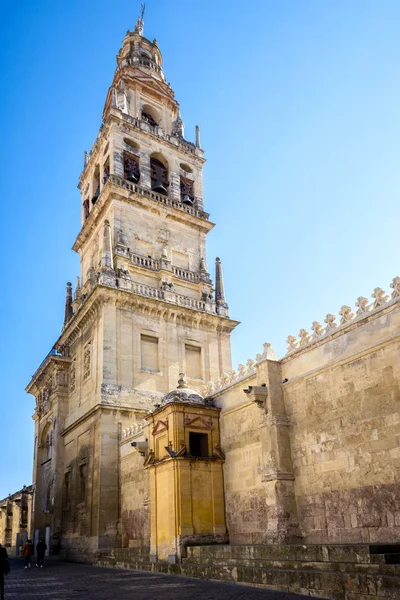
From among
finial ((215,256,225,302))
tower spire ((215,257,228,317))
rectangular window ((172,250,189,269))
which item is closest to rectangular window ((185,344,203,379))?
tower spire ((215,257,228,317))

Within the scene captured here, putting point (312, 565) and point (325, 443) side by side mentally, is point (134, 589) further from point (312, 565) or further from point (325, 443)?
point (325, 443)

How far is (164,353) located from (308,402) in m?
12.9

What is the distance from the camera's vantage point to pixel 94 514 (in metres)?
21.0

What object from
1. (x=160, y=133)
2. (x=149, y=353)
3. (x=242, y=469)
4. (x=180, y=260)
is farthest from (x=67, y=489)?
(x=160, y=133)

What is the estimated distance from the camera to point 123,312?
24672 millimetres

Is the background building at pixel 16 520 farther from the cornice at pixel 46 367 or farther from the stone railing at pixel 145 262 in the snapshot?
the stone railing at pixel 145 262

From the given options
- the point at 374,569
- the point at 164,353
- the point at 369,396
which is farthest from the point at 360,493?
the point at 164,353

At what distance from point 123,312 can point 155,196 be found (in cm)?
806

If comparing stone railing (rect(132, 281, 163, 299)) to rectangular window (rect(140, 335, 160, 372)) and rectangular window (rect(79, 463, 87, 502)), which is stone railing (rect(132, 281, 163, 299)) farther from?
rectangular window (rect(79, 463, 87, 502))

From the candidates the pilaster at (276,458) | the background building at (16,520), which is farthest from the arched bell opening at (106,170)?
the background building at (16,520)

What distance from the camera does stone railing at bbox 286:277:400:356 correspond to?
11211 mm

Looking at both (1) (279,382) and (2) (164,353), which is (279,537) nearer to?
(1) (279,382)

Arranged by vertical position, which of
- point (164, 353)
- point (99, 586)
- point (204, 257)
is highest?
point (204, 257)

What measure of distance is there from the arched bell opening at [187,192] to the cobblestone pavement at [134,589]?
2177cm
